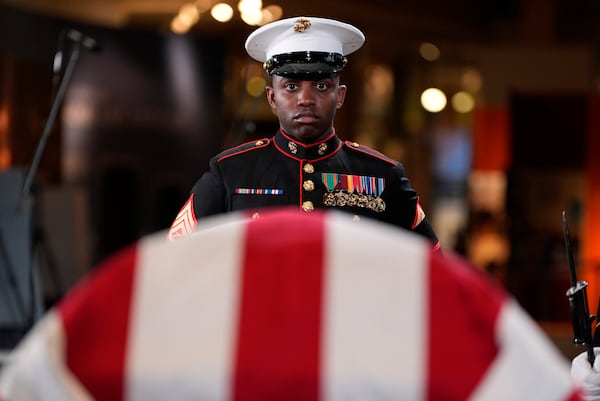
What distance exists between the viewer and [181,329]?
0.70m

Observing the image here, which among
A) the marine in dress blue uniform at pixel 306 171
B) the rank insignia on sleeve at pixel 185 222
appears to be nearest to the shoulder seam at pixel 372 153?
the marine in dress blue uniform at pixel 306 171

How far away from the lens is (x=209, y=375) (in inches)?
27.8

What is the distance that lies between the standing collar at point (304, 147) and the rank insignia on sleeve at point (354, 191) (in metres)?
0.05

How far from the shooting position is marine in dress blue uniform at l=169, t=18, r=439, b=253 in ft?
8.27

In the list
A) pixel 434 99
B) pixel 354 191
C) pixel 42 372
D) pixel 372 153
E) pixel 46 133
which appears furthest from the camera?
pixel 434 99

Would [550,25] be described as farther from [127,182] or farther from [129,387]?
[129,387]

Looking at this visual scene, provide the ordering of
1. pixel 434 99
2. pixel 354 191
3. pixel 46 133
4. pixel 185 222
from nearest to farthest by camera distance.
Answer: pixel 185 222 < pixel 354 191 < pixel 46 133 < pixel 434 99

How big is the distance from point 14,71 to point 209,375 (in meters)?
7.15

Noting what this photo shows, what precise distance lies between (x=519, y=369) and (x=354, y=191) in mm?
1866

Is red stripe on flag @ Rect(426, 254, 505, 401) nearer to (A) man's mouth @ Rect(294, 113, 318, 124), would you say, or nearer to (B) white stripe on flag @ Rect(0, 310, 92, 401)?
(B) white stripe on flag @ Rect(0, 310, 92, 401)

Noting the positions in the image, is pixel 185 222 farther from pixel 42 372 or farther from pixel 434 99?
pixel 434 99

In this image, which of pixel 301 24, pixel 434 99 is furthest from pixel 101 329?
pixel 434 99

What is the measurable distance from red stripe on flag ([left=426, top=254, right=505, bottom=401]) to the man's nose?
Answer: 174 centimetres

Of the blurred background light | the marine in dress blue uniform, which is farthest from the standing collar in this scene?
the blurred background light
